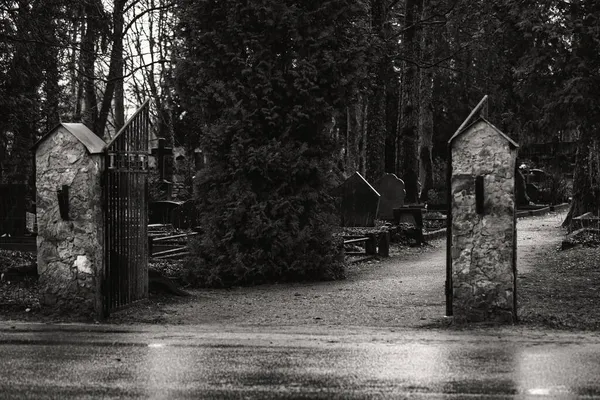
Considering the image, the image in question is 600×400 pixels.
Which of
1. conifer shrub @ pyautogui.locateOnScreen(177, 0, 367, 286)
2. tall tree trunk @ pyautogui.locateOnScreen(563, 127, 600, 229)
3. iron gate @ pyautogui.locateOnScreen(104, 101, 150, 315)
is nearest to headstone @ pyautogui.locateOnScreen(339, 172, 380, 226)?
tall tree trunk @ pyautogui.locateOnScreen(563, 127, 600, 229)

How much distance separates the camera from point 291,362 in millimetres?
7895

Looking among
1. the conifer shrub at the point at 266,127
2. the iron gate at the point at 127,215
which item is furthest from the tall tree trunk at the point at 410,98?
the iron gate at the point at 127,215

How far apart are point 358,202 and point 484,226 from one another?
43.6 ft

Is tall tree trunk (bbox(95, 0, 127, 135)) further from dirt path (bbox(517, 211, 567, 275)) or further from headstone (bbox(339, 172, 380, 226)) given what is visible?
dirt path (bbox(517, 211, 567, 275))

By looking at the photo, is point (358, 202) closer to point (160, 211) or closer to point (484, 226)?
point (160, 211)

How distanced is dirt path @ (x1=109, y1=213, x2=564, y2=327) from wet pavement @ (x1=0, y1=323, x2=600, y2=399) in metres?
0.63

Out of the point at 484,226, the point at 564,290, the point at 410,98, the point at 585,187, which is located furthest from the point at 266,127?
the point at 410,98

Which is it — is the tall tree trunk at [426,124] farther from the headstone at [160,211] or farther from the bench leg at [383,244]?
the bench leg at [383,244]

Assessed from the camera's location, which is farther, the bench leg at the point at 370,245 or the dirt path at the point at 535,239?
the bench leg at the point at 370,245

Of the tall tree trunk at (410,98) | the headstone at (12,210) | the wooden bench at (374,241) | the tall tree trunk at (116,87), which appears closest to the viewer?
the wooden bench at (374,241)

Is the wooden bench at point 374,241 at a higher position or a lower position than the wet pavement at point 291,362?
higher

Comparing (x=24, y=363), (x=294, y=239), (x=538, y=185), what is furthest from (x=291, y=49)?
(x=538, y=185)

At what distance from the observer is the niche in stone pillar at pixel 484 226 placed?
32.6 feet

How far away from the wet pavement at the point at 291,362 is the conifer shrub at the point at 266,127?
450 cm
